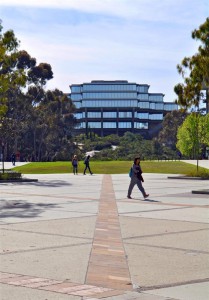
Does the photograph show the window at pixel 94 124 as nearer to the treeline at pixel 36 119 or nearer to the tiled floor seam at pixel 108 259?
the treeline at pixel 36 119

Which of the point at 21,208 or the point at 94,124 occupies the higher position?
the point at 94,124

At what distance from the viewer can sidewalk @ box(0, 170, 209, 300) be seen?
22.2ft

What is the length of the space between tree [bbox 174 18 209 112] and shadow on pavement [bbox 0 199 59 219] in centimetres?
988

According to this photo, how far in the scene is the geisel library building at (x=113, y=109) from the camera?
474 ft

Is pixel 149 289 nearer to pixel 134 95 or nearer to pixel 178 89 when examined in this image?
pixel 178 89

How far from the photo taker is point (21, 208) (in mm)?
16094

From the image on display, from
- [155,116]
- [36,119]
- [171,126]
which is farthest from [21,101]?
[155,116]

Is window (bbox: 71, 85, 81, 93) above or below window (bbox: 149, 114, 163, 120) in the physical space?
above

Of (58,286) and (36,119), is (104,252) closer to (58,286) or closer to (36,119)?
(58,286)

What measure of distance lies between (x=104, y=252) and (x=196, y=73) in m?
16.6

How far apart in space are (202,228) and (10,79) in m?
17.8

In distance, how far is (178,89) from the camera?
87.9 feet

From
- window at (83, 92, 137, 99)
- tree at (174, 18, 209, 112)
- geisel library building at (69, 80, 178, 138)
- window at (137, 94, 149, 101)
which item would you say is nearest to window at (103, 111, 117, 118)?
geisel library building at (69, 80, 178, 138)

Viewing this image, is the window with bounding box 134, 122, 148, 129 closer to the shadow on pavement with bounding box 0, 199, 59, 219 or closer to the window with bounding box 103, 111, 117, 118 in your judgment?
the window with bounding box 103, 111, 117, 118
